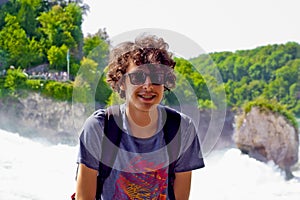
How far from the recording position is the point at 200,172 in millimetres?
8945

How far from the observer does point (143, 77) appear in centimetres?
57

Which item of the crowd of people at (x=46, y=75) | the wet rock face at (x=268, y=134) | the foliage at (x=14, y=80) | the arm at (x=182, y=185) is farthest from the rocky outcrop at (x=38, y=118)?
the arm at (x=182, y=185)

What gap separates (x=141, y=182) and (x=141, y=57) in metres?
0.14

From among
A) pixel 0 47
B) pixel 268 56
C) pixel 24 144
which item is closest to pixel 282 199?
pixel 268 56

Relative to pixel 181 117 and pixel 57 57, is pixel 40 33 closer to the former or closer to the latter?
pixel 57 57

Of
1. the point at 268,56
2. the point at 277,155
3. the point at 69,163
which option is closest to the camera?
the point at 277,155

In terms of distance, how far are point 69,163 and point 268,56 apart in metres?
4.69

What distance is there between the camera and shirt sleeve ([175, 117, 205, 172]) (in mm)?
584

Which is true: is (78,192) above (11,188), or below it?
above

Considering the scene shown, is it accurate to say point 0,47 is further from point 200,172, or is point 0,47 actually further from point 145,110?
point 145,110

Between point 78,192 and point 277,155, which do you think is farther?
point 277,155

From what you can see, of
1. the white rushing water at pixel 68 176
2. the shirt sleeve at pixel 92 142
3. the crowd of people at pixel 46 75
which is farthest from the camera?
the crowd of people at pixel 46 75

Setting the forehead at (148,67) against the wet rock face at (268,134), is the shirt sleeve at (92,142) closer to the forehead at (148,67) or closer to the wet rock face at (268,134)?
the forehead at (148,67)

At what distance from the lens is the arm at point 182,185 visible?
597mm
